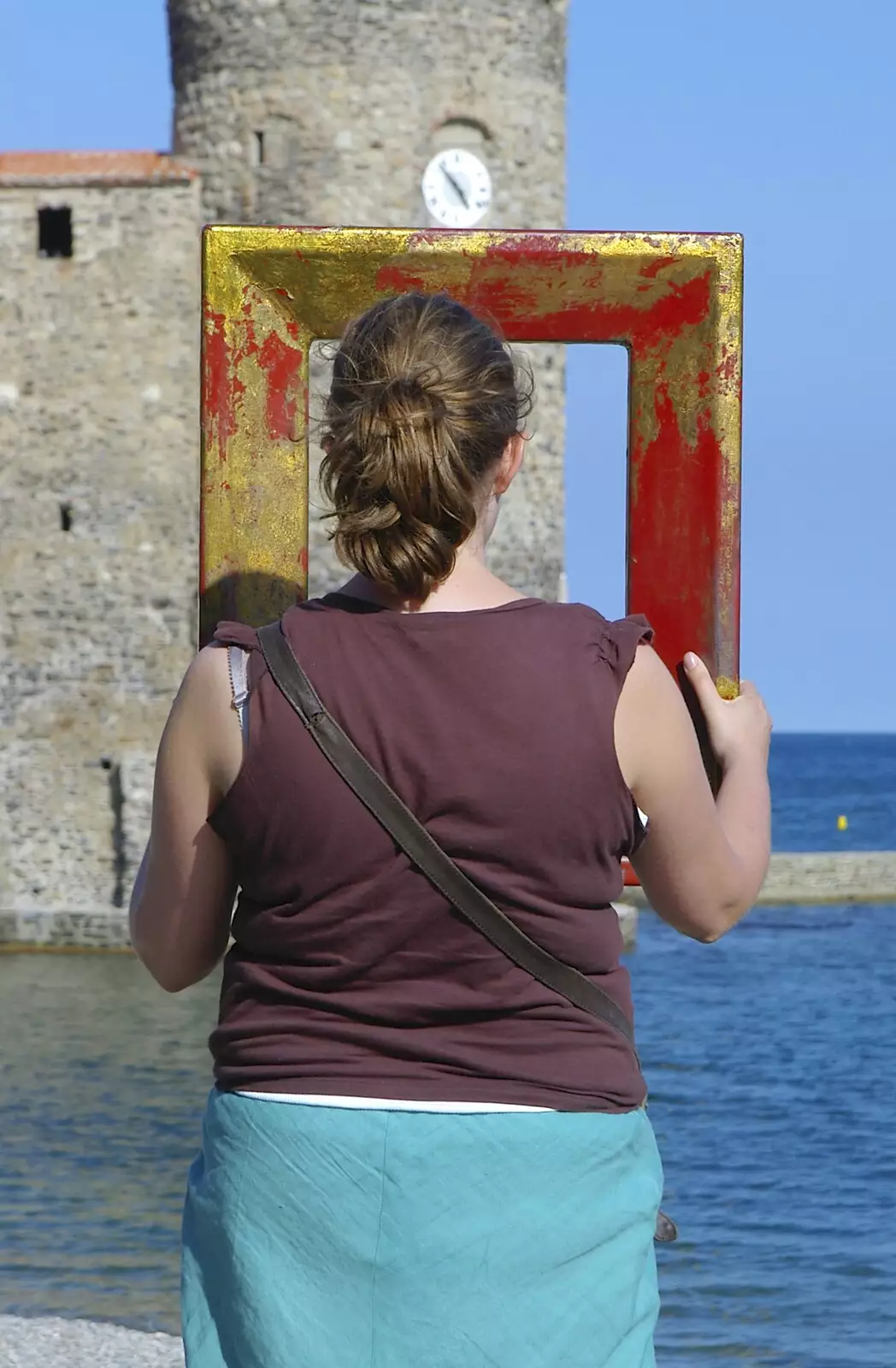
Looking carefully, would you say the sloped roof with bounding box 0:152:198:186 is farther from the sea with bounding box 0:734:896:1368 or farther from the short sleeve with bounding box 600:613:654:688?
the short sleeve with bounding box 600:613:654:688

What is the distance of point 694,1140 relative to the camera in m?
12.0

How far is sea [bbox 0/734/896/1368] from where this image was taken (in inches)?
311

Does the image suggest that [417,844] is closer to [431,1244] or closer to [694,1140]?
A: [431,1244]

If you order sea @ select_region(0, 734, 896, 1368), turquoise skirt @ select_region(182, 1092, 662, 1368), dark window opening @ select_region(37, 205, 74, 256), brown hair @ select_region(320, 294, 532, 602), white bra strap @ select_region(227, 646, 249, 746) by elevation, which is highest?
dark window opening @ select_region(37, 205, 74, 256)

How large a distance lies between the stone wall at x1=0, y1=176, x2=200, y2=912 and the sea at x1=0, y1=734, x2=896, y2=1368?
1316 mm

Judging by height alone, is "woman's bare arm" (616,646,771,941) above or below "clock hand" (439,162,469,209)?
below

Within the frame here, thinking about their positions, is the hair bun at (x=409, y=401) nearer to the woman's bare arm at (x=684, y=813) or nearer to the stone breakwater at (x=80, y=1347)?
the woman's bare arm at (x=684, y=813)

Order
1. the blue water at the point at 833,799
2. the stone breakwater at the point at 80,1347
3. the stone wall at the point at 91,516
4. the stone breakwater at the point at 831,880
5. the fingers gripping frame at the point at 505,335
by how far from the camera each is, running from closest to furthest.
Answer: the fingers gripping frame at the point at 505,335 < the stone breakwater at the point at 80,1347 < the stone wall at the point at 91,516 < the stone breakwater at the point at 831,880 < the blue water at the point at 833,799

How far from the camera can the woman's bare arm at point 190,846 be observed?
1.73 meters

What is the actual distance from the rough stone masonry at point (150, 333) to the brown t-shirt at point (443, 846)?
51.4 ft

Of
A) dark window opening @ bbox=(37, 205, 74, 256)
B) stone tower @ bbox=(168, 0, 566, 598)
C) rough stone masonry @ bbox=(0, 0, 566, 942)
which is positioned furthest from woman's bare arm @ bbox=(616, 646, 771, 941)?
dark window opening @ bbox=(37, 205, 74, 256)

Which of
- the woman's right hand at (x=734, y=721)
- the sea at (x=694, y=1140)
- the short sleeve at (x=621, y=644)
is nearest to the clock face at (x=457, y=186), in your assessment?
the sea at (x=694, y=1140)

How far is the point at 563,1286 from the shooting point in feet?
5.57

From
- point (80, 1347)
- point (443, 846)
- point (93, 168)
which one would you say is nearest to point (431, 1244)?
point (443, 846)
